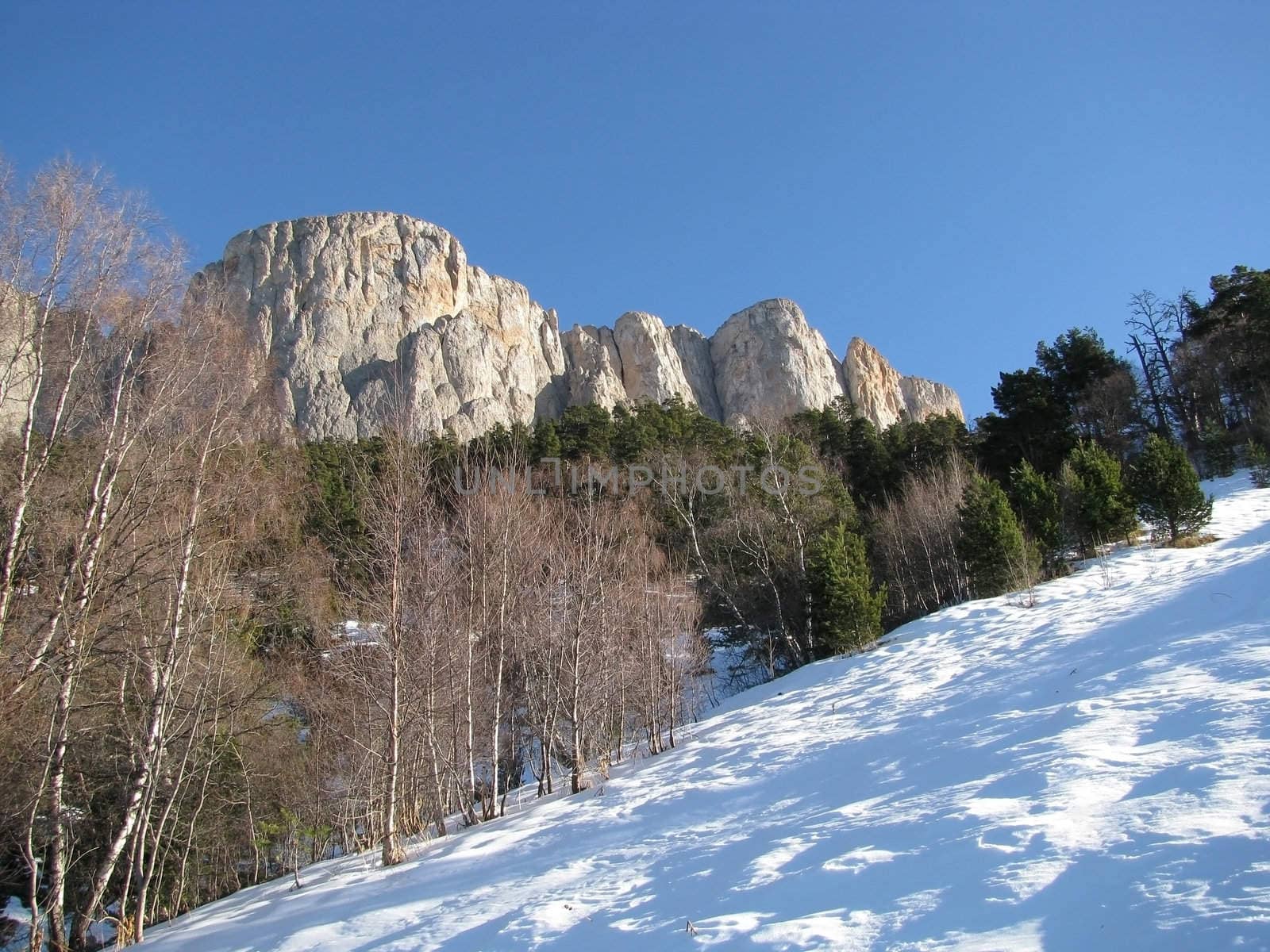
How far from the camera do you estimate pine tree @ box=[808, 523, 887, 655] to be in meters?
18.2

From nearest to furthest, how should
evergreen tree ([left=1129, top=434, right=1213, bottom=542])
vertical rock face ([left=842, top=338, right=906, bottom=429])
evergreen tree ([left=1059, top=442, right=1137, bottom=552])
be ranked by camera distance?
evergreen tree ([left=1129, top=434, right=1213, bottom=542]), evergreen tree ([left=1059, top=442, right=1137, bottom=552]), vertical rock face ([left=842, top=338, right=906, bottom=429])

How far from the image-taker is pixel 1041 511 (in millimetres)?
20969

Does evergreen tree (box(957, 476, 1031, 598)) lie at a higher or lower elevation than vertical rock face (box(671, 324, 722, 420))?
lower

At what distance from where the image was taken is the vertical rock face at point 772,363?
67.2 m

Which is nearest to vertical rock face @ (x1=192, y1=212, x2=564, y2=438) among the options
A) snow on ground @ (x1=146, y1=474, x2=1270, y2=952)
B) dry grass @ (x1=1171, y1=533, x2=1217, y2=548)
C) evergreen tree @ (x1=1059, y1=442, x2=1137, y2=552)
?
evergreen tree @ (x1=1059, y1=442, x2=1137, y2=552)

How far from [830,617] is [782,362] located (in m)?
52.6

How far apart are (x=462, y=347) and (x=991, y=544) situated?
159 feet

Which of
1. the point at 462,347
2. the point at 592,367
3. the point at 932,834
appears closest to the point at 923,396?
the point at 592,367

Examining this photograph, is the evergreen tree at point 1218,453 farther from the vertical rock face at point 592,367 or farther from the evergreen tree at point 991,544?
the vertical rock face at point 592,367

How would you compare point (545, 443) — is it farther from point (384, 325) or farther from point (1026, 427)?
point (384, 325)

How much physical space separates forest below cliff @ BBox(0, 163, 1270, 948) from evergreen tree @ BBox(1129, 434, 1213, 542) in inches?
3.4

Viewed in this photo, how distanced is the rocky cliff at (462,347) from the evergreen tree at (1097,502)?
33.8 meters

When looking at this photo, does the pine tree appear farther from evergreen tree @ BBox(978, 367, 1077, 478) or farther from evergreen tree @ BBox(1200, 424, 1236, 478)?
evergreen tree @ BBox(1200, 424, 1236, 478)

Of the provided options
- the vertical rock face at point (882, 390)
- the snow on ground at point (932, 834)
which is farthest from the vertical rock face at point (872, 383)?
the snow on ground at point (932, 834)
